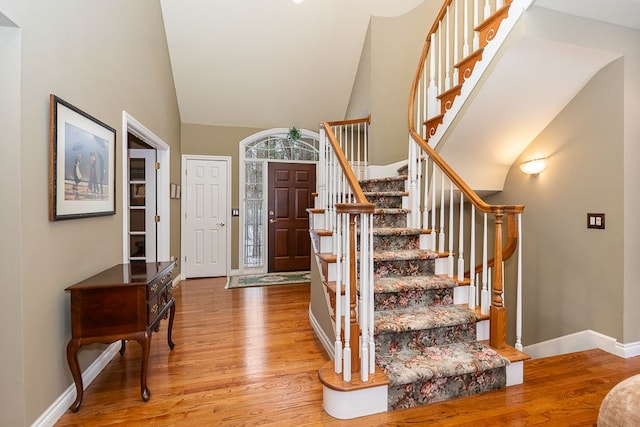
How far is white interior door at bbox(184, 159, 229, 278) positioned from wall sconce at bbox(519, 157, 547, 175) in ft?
13.2

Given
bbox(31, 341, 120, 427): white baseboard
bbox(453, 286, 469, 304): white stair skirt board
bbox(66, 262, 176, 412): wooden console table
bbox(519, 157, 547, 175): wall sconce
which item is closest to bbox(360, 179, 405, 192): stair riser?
bbox(519, 157, 547, 175): wall sconce

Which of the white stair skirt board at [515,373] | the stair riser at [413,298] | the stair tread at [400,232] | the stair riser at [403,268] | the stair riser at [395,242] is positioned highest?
the stair tread at [400,232]

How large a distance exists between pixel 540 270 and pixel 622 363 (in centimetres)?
89

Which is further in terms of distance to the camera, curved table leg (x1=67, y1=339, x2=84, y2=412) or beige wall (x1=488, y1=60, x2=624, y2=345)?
beige wall (x1=488, y1=60, x2=624, y2=345)

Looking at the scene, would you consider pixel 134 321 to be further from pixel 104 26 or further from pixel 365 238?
pixel 104 26

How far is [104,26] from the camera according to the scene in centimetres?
225

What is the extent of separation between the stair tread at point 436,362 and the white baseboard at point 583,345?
106 centimetres

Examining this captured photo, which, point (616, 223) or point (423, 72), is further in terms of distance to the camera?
point (423, 72)

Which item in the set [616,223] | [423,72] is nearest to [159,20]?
[423,72]

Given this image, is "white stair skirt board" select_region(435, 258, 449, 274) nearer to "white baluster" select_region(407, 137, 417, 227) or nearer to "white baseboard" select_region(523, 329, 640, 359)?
"white baluster" select_region(407, 137, 417, 227)

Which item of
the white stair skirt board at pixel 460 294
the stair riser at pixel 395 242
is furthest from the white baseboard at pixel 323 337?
the white stair skirt board at pixel 460 294

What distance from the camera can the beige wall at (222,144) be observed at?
16.0 feet

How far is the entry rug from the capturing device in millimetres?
4453

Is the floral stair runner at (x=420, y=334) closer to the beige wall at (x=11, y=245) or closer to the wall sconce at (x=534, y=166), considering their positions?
the wall sconce at (x=534, y=166)
